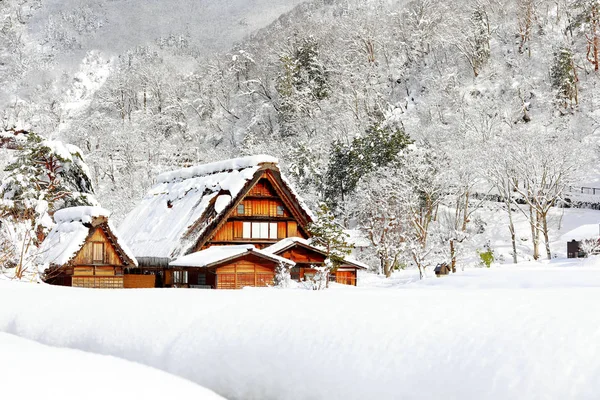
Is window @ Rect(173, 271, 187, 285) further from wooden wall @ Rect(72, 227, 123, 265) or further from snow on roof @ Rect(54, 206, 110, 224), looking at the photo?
snow on roof @ Rect(54, 206, 110, 224)

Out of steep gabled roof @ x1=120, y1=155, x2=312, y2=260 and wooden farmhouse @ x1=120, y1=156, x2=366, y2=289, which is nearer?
wooden farmhouse @ x1=120, y1=156, x2=366, y2=289

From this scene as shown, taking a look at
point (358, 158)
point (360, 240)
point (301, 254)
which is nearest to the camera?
point (301, 254)

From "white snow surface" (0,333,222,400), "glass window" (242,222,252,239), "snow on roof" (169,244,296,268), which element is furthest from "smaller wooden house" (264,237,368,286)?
"white snow surface" (0,333,222,400)

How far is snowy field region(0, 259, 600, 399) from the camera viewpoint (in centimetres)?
461

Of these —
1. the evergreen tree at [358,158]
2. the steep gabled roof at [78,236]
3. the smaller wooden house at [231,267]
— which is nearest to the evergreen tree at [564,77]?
the evergreen tree at [358,158]

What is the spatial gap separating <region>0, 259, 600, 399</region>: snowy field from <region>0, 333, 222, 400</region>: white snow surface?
55mm

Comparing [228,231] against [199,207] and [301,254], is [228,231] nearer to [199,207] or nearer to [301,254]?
[199,207]

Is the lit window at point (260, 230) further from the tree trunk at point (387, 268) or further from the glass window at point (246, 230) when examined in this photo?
the tree trunk at point (387, 268)

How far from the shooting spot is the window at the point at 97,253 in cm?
2956

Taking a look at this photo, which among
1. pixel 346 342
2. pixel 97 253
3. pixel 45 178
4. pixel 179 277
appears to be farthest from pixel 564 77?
pixel 346 342

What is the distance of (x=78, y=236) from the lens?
2900 cm

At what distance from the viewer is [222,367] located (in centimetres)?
653

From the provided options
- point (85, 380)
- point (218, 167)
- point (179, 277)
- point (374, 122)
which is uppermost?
point (374, 122)

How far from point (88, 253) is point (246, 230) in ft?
27.3
